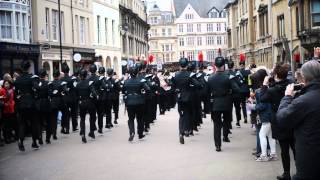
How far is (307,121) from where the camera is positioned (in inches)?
221

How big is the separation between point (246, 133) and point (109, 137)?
12.9 ft

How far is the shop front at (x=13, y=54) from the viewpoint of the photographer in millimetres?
28934

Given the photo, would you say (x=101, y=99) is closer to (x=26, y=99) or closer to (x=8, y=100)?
(x=8, y=100)

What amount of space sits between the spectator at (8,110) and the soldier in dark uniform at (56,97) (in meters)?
1.13

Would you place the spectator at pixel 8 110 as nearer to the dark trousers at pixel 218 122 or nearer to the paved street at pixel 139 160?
the paved street at pixel 139 160

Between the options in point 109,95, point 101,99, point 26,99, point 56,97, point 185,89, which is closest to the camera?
point 26,99

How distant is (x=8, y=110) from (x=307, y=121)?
38.4 feet

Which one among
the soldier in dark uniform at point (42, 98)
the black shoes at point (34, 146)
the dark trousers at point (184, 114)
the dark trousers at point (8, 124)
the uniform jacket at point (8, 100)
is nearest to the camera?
the black shoes at point (34, 146)

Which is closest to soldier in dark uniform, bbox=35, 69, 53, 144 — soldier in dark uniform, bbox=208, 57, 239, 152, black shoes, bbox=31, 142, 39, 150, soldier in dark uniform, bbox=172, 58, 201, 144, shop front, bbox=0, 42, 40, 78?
black shoes, bbox=31, 142, 39, 150

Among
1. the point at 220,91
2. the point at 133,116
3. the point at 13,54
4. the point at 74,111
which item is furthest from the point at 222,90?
the point at 13,54

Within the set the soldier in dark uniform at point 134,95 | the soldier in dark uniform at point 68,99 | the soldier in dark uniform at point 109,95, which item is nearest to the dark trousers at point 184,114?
the soldier in dark uniform at point 134,95

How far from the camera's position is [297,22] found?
34.6m

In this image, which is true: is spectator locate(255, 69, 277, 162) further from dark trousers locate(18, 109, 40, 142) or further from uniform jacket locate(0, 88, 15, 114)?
uniform jacket locate(0, 88, 15, 114)

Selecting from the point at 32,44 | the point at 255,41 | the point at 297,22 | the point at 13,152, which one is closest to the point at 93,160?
the point at 13,152
